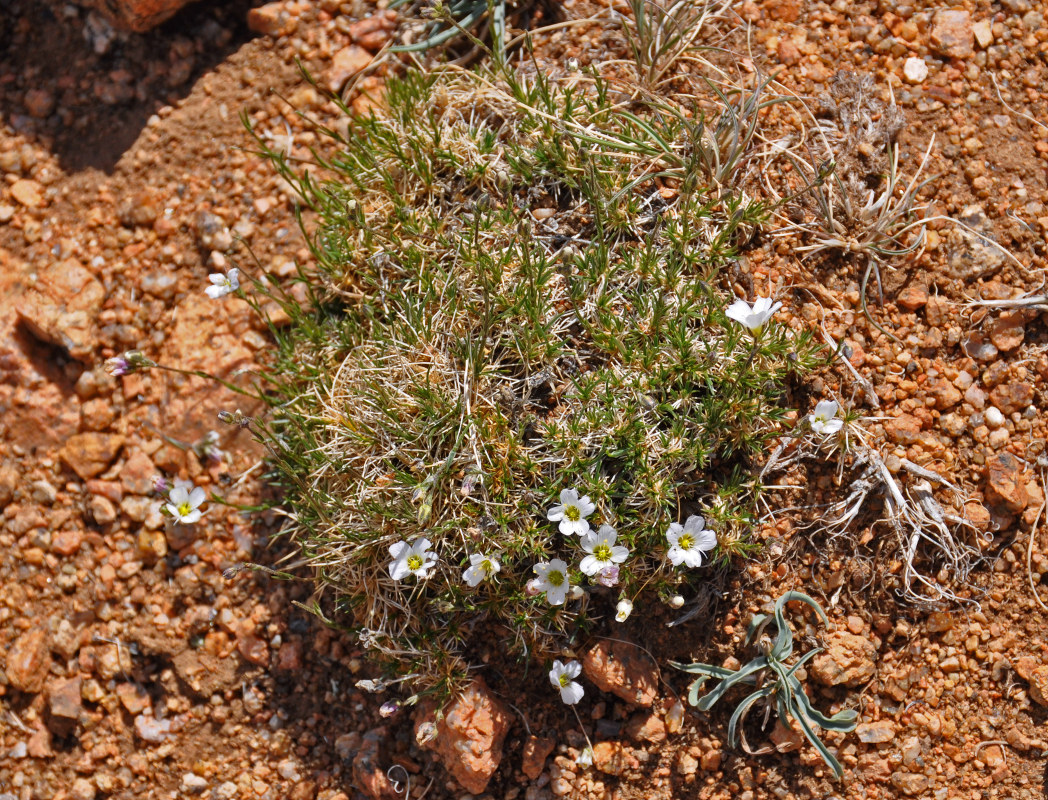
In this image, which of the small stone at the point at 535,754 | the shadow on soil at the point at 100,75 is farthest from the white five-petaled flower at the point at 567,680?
the shadow on soil at the point at 100,75

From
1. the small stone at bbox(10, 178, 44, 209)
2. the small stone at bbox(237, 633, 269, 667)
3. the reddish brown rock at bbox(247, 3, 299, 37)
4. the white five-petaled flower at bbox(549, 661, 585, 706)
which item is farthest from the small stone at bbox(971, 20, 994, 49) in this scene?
the small stone at bbox(10, 178, 44, 209)

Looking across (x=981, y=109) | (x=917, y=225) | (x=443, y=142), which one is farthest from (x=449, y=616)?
(x=981, y=109)

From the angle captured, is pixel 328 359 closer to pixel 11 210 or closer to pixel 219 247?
pixel 219 247

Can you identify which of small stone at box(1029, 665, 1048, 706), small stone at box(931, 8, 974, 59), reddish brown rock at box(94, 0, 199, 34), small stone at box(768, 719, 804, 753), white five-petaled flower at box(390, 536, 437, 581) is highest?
reddish brown rock at box(94, 0, 199, 34)

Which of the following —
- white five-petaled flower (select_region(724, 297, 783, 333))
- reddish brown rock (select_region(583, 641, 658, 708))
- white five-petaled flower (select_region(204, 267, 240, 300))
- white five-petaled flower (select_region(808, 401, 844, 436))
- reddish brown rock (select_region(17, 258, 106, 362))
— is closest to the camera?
white five-petaled flower (select_region(724, 297, 783, 333))

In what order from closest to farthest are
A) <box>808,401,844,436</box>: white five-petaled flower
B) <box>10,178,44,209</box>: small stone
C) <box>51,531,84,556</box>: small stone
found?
<box>808,401,844,436</box>: white five-petaled flower → <box>51,531,84,556</box>: small stone → <box>10,178,44,209</box>: small stone

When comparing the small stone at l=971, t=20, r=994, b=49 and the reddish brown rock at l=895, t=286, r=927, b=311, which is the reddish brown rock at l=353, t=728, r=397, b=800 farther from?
the small stone at l=971, t=20, r=994, b=49
